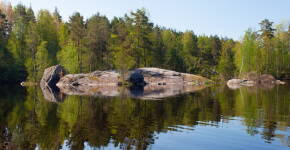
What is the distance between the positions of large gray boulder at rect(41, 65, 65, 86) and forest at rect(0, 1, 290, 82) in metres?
2.36

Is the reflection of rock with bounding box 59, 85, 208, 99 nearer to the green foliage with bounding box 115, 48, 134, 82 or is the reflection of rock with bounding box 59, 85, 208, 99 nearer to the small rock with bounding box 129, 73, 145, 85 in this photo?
the green foliage with bounding box 115, 48, 134, 82

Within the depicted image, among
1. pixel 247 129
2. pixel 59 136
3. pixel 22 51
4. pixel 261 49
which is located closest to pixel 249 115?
pixel 247 129

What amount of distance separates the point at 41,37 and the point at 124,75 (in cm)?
2944

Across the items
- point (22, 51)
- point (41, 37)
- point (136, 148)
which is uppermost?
point (41, 37)

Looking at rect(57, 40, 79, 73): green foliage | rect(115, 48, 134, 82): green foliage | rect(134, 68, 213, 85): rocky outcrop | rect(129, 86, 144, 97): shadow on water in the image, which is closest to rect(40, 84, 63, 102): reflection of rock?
rect(129, 86, 144, 97): shadow on water

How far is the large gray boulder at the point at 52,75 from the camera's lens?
52312 millimetres

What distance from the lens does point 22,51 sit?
198ft

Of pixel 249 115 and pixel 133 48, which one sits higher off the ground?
pixel 133 48

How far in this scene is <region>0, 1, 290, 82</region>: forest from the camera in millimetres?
53125

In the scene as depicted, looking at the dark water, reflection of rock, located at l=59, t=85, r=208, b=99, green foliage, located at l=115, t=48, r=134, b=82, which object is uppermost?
green foliage, located at l=115, t=48, r=134, b=82

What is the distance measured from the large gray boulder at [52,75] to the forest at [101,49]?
92.8 inches

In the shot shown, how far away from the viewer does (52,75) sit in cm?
5231

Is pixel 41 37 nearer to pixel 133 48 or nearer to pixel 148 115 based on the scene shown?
pixel 133 48

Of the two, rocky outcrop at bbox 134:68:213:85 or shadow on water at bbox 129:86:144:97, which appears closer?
shadow on water at bbox 129:86:144:97
